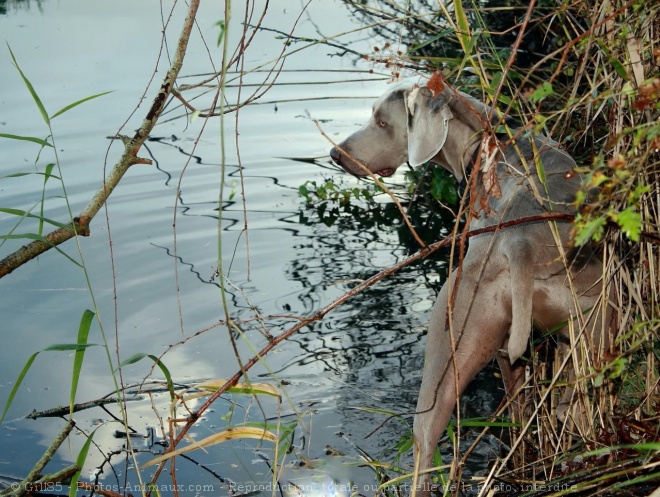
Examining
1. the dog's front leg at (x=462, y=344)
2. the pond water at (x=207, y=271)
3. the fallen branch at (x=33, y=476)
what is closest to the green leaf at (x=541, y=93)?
the pond water at (x=207, y=271)

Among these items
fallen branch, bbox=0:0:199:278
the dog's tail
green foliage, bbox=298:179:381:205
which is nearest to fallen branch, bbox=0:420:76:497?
fallen branch, bbox=0:0:199:278

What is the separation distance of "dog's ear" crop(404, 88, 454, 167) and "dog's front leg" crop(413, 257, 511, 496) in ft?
1.94

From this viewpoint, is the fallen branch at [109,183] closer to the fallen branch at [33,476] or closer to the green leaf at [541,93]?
the fallen branch at [33,476]

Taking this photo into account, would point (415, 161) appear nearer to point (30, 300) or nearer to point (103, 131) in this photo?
point (30, 300)

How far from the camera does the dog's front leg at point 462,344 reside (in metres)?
2.63

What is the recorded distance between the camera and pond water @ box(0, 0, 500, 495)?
10.1ft

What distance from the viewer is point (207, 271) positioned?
15.8 ft

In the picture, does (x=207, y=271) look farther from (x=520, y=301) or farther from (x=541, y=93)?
(x=541, y=93)

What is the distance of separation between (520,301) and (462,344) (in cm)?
25

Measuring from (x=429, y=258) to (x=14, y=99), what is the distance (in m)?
4.01

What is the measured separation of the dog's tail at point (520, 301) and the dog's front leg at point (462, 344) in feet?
0.41

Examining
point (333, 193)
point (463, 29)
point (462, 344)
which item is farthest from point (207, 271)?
point (463, 29)

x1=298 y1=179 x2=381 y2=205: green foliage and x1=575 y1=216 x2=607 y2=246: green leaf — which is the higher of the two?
x1=575 y1=216 x2=607 y2=246: green leaf

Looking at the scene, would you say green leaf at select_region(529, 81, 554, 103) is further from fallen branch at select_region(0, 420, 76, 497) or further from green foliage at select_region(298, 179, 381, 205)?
green foliage at select_region(298, 179, 381, 205)
